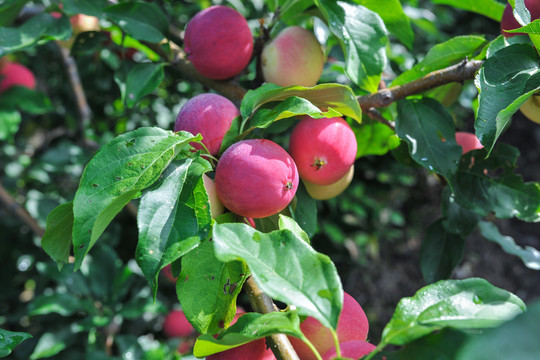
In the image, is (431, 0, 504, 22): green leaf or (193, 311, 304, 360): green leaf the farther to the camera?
(431, 0, 504, 22): green leaf

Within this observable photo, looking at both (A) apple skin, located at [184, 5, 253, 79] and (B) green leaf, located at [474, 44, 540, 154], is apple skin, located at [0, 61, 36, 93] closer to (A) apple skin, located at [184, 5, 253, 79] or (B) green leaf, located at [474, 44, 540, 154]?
(A) apple skin, located at [184, 5, 253, 79]

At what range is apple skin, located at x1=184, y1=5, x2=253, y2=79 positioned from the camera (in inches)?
29.8

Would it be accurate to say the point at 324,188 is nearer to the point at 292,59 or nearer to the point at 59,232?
the point at 292,59

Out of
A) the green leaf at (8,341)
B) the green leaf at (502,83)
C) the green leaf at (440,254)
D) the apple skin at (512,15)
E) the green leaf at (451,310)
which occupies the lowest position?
the green leaf at (440,254)

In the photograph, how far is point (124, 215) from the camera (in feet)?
5.06

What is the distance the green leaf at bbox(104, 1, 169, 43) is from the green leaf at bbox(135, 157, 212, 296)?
387mm

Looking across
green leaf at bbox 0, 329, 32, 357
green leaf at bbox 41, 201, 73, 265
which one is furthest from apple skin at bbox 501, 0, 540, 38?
green leaf at bbox 0, 329, 32, 357

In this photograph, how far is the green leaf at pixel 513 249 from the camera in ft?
2.97

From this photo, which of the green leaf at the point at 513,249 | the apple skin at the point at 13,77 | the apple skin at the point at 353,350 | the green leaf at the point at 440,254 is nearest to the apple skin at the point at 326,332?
the apple skin at the point at 353,350

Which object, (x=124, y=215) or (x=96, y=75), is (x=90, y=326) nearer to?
(x=124, y=215)

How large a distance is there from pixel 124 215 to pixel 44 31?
0.79m

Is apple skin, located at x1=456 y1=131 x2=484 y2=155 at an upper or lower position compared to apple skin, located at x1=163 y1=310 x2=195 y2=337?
upper

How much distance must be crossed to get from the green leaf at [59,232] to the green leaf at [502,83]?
514 millimetres

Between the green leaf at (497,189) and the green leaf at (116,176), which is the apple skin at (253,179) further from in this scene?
the green leaf at (497,189)
